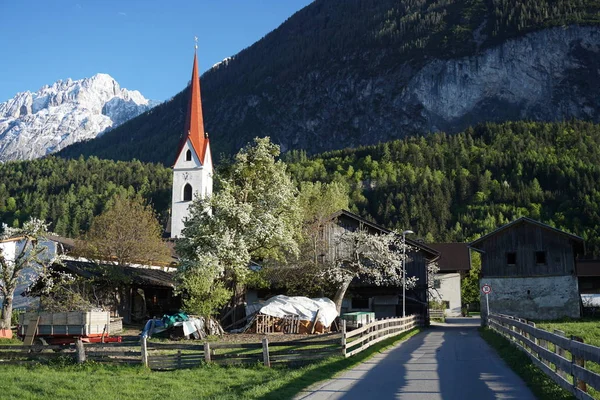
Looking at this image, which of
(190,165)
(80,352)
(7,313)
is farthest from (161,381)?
(190,165)

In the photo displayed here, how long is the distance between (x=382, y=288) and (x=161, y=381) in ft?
92.1

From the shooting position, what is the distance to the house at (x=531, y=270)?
40969mm

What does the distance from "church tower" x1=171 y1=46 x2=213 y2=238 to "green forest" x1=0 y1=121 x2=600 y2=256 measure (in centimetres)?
5091

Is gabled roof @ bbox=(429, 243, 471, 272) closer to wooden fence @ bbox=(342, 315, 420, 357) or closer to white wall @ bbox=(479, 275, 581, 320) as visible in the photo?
white wall @ bbox=(479, 275, 581, 320)

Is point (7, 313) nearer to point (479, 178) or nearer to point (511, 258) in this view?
point (511, 258)

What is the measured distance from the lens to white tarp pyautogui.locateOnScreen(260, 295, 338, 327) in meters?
32.3

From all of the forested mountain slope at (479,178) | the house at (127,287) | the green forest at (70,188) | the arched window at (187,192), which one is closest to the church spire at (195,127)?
the arched window at (187,192)

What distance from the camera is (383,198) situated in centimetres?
14025


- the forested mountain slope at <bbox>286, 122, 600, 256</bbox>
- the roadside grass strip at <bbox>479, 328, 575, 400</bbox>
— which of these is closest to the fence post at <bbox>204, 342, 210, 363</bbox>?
the roadside grass strip at <bbox>479, 328, 575, 400</bbox>

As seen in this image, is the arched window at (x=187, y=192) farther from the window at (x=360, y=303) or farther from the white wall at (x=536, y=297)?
the white wall at (x=536, y=297)

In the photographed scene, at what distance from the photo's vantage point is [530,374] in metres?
14.3

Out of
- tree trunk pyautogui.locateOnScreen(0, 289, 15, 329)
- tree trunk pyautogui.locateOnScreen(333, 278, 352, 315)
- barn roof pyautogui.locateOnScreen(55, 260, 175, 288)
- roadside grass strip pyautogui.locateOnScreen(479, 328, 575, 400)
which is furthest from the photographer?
barn roof pyautogui.locateOnScreen(55, 260, 175, 288)

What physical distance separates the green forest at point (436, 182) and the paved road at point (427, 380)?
98.2 metres

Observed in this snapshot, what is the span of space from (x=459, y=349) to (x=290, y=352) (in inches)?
286
